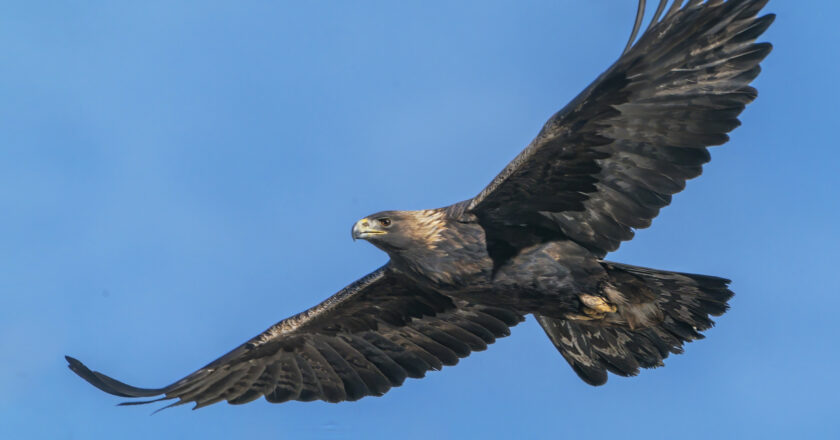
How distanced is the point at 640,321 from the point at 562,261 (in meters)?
1.03

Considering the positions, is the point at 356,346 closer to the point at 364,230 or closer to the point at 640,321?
the point at 364,230

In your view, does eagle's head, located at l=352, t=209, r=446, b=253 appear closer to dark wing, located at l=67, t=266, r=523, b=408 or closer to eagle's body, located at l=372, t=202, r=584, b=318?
eagle's body, located at l=372, t=202, r=584, b=318

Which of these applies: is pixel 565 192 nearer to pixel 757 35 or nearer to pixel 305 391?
pixel 757 35

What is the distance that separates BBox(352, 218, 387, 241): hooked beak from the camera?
10.7m

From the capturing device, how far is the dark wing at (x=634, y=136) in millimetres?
9305

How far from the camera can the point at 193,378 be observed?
11656 millimetres

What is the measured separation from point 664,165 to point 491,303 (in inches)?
83.4

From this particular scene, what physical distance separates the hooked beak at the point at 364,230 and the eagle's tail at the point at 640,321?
2049 millimetres

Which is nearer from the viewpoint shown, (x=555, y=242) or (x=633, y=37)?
(x=633, y=37)

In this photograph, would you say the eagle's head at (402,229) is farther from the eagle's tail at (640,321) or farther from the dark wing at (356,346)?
the eagle's tail at (640,321)

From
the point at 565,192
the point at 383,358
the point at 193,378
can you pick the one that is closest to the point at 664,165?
the point at 565,192

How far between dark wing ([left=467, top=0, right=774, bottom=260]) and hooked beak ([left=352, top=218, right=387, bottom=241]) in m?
0.96

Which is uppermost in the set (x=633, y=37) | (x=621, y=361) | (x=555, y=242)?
(x=633, y=37)

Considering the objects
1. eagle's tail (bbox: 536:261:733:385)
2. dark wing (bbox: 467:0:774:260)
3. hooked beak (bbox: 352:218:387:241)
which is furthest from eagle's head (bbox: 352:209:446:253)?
eagle's tail (bbox: 536:261:733:385)
